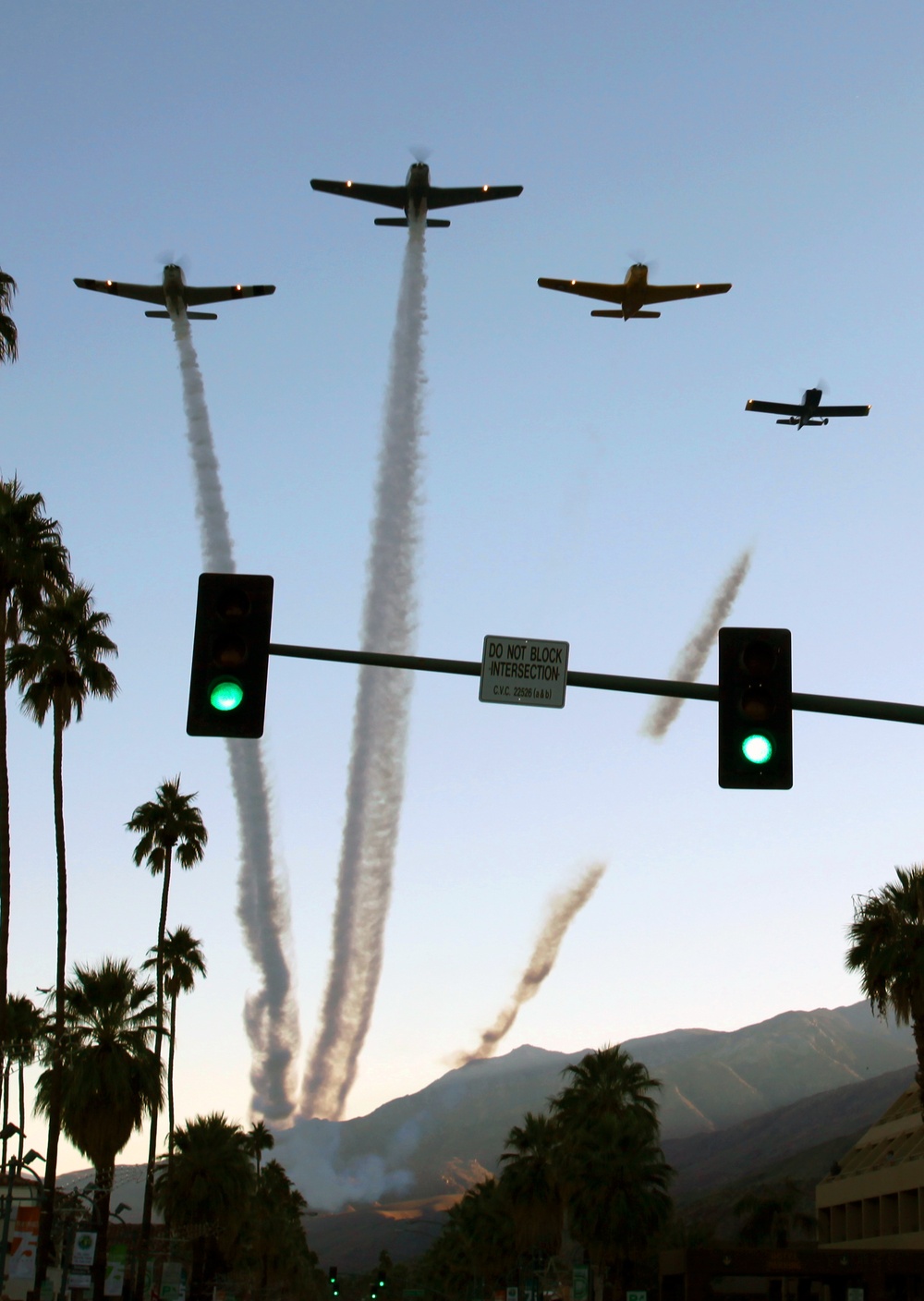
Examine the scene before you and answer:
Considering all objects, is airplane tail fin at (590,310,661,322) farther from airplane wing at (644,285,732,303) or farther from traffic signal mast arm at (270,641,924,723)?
traffic signal mast arm at (270,641,924,723)

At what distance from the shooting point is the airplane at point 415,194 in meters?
64.2

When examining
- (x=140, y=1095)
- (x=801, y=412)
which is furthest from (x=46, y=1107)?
(x=801, y=412)

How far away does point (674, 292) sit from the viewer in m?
64.9

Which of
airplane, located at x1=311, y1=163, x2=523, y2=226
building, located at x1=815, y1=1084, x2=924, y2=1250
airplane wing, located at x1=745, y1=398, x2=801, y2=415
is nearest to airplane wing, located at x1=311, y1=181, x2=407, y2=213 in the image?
airplane, located at x1=311, y1=163, x2=523, y2=226

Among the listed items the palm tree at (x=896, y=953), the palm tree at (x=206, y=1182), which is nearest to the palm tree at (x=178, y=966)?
the palm tree at (x=206, y=1182)

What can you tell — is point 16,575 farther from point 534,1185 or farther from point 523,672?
point 534,1185

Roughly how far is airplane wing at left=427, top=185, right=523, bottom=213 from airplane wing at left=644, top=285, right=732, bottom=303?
908cm

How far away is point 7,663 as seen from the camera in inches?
1672

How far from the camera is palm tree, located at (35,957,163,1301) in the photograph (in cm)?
4203

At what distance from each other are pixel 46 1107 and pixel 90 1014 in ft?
11.9

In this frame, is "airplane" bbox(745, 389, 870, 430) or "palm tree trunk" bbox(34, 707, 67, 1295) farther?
"airplane" bbox(745, 389, 870, 430)

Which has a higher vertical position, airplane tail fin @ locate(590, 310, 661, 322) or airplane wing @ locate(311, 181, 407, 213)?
airplane wing @ locate(311, 181, 407, 213)

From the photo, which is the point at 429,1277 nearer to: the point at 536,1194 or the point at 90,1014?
the point at 536,1194

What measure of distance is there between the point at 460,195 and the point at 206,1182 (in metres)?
47.5
